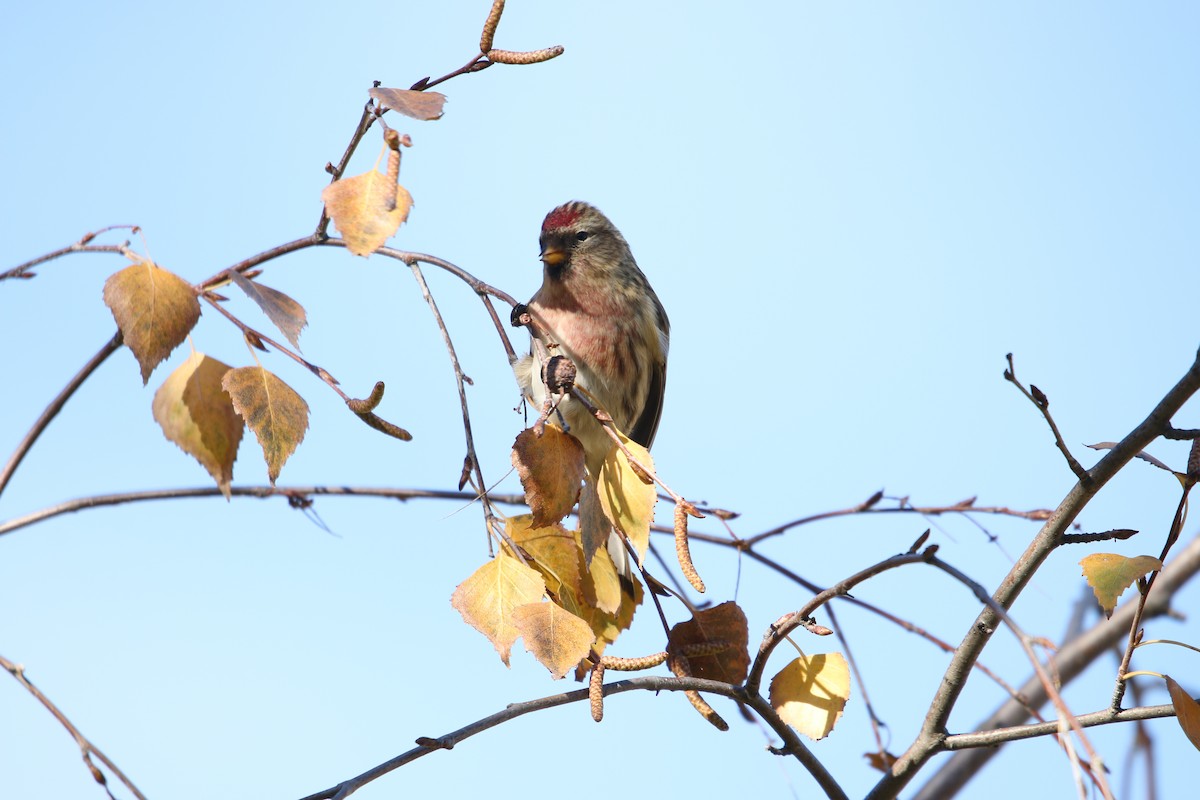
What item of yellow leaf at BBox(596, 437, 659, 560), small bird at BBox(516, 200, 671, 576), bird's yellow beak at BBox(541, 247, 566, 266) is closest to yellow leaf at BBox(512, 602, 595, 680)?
yellow leaf at BBox(596, 437, 659, 560)

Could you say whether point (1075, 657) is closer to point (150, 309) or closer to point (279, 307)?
point (279, 307)

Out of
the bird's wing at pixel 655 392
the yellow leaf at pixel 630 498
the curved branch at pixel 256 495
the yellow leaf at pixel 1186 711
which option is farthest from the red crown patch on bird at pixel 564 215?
the yellow leaf at pixel 1186 711

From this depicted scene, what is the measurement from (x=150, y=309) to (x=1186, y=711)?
45.1 inches

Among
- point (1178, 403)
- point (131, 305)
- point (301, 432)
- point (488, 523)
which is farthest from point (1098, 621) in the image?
point (131, 305)

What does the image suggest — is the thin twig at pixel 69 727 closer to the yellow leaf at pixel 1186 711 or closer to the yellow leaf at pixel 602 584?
the yellow leaf at pixel 602 584

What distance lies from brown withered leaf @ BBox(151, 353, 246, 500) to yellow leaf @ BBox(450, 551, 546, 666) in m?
0.29

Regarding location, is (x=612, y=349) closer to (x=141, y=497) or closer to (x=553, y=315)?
(x=553, y=315)

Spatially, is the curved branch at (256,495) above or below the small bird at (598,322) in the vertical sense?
below

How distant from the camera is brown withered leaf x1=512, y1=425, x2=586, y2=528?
1303 millimetres

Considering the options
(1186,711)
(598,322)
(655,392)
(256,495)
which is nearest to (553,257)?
(598,322)

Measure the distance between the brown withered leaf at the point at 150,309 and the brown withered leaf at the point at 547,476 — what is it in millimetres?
393

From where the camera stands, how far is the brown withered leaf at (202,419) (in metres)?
1.24

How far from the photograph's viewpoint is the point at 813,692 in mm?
1364

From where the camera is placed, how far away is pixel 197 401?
1247 mm
